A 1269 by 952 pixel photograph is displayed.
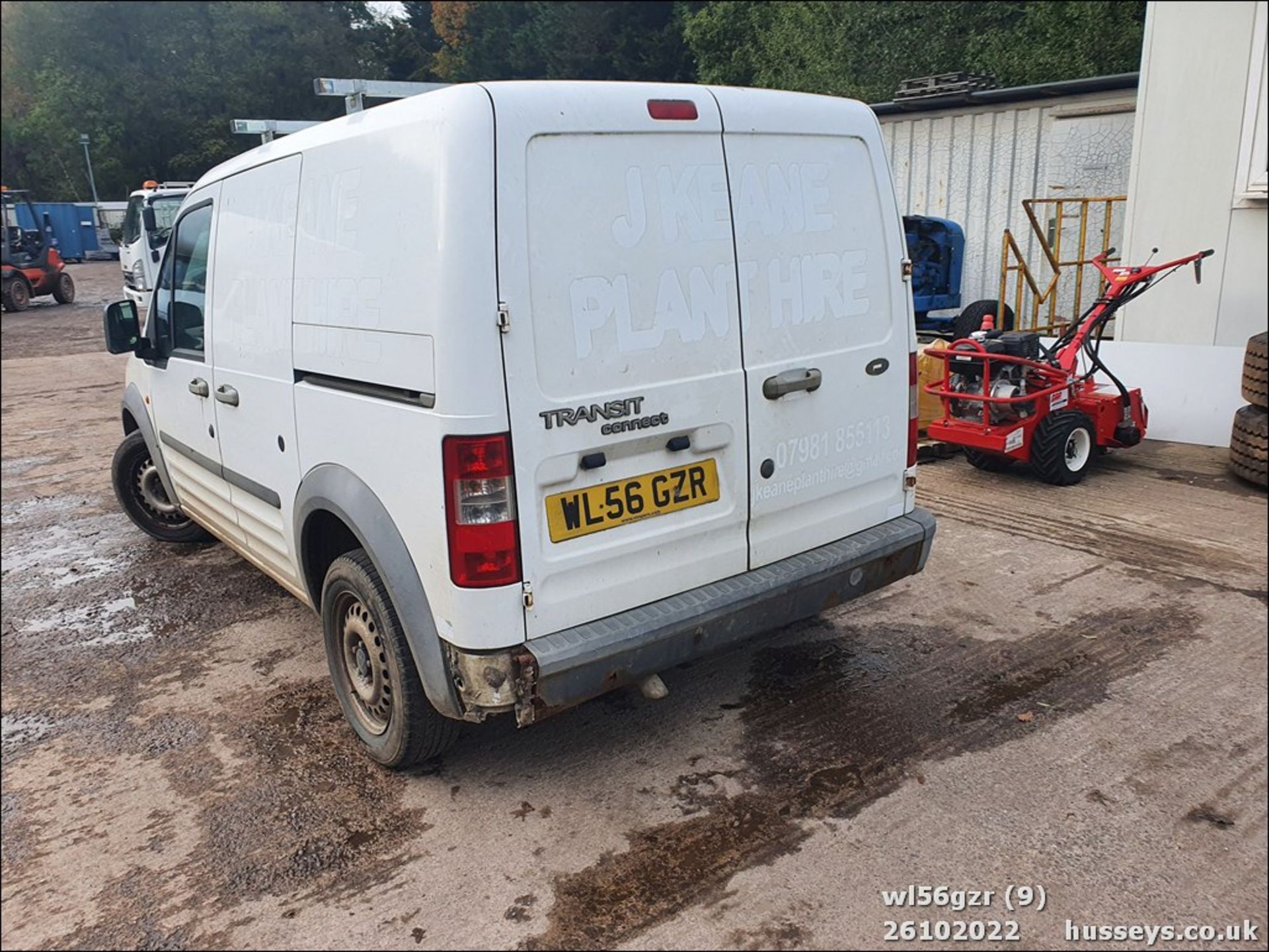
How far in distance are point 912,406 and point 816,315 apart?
0.68 meters

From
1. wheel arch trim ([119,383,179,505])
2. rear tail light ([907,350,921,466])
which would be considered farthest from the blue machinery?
wheel arch trim ([119,383,179,505])

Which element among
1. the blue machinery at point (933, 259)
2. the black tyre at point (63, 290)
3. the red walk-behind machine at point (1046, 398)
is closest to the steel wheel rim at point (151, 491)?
the red walk-behind machine at point (1046, 398)

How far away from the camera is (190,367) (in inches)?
180

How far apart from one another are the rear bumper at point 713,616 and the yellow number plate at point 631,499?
31cm

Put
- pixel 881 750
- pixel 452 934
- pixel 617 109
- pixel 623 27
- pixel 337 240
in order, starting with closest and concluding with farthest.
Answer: pixel 452 934, pixel 617 109, pixel 337 240, pixel 881 750, pixel 623 27

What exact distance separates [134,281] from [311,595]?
Result: 55.1ft

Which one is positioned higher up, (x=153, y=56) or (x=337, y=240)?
(x=153, y=56)

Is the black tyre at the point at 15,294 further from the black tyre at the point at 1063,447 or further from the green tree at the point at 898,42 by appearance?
the black tyre at the point at 1063,447

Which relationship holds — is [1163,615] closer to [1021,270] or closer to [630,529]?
[630,529]

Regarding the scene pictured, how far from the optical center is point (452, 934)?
259cm

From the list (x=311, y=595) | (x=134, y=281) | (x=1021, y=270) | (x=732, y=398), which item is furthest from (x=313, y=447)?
(x=134, y=281)

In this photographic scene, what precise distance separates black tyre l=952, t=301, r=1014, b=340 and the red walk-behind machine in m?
3.75

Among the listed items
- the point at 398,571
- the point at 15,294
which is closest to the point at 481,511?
the point at 398,571

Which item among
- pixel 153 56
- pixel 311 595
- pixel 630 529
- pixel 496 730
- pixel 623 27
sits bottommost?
pixel 496 730
